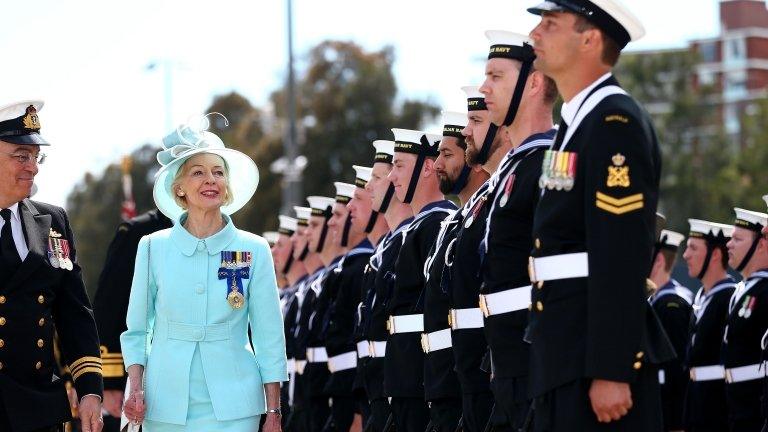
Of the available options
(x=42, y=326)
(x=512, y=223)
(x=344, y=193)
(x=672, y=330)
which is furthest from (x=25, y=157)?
(x=672, y=330)

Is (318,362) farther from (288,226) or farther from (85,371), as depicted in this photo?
(288,226)

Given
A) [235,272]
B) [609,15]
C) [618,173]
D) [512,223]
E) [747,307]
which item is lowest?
[747,307]

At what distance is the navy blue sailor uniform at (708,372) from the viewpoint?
12133mm

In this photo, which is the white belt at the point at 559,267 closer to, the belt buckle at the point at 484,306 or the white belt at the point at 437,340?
the belt buckle at the point at 484,306

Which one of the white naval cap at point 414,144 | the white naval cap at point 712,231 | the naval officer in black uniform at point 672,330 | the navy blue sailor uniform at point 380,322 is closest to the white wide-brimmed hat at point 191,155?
the navy blue sailor uniform at point 380,322

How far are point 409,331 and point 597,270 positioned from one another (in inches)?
142

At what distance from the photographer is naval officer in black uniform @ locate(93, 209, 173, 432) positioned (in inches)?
426

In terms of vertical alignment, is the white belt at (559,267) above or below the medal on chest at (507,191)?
below

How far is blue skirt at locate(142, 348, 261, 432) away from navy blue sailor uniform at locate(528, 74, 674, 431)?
81.4 inches

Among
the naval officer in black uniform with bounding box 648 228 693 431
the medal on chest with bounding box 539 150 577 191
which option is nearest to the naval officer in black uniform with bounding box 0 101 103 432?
the medal on chest with bounding box 539 150 577 191

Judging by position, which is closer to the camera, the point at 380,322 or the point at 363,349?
the point at 380,322

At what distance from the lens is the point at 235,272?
782 centimetres

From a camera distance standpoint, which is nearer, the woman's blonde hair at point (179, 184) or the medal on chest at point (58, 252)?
the medal on chest at point (58, 252)

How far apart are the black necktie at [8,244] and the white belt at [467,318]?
2263 mm
